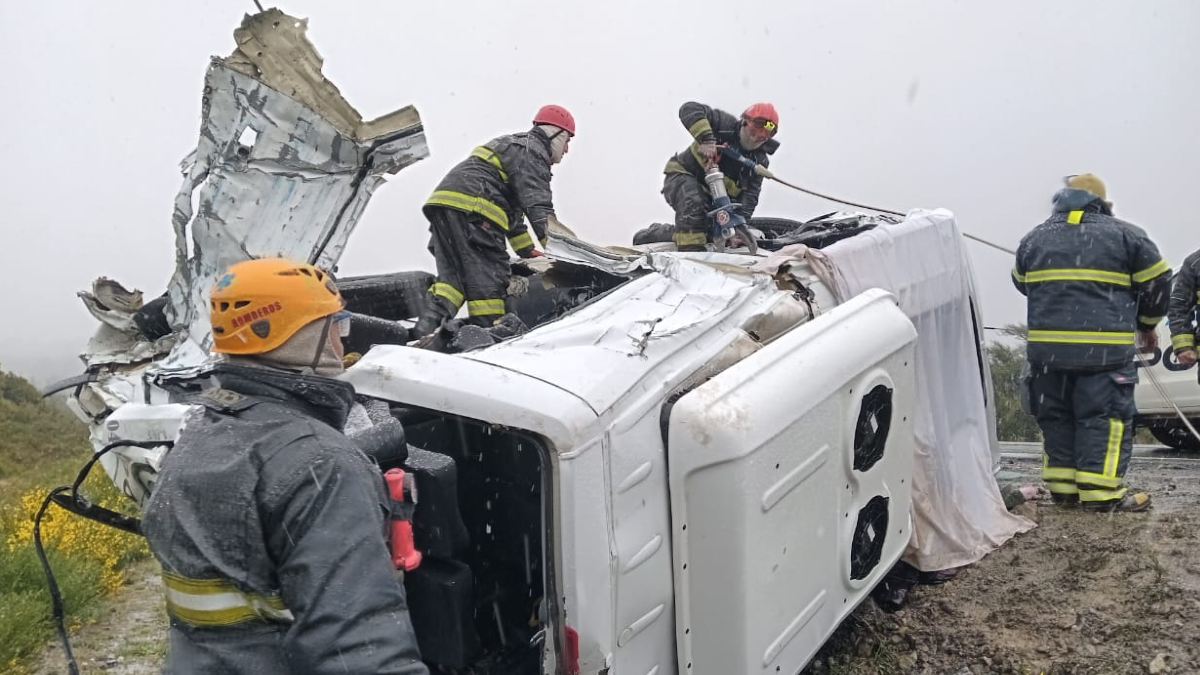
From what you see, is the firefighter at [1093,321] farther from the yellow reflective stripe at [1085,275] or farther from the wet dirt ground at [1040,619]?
the wet dirt ground at [1040,619]

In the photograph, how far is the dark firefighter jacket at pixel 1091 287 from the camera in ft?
13.7

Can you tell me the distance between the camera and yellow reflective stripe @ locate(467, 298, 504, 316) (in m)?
4.46

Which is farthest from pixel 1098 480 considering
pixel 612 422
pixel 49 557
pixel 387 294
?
pixel 49 557

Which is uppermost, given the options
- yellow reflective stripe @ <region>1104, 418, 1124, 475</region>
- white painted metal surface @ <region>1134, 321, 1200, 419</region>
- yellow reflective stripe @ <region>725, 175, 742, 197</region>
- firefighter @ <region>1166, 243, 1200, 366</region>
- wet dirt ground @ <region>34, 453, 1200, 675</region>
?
yellow reflective stripe @ <region>725, 175, 742, 197</region>

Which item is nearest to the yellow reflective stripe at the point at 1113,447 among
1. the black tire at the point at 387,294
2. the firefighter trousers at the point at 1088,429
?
the firefighter trousers at the point at 1088,429

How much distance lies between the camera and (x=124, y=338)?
3.68 metres

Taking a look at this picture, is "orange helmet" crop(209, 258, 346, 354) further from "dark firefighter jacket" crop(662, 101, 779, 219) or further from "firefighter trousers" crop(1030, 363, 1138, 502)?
"dark firefighter jacket" crop(662, 101, 779, 219)

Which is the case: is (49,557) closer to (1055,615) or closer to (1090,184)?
(1055,615)

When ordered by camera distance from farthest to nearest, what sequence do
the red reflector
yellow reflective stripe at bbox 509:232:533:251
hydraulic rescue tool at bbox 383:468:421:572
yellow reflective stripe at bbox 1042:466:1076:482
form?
yellow reflective stripe at bbox 509:232:533:251 → yellow reflective stripe at bbox 1042:466:1076:482 → the red reflector → hydraulic rescue tool at bbox 383:468:421:572

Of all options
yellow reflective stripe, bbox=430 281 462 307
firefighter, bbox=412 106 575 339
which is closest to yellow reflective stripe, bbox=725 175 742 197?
firefighter, bbox=412 106 575 339

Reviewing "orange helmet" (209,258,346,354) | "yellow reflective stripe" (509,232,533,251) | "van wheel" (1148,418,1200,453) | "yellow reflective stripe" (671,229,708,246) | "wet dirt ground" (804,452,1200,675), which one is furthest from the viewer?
"van wheel" (1148,418,1200,453)

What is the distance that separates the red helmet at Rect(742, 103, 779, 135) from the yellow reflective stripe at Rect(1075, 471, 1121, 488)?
2625mm

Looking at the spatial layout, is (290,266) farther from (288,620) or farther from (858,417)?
(858,417)

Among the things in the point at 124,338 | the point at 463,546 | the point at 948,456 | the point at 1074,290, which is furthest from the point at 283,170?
the point at 1074,290
